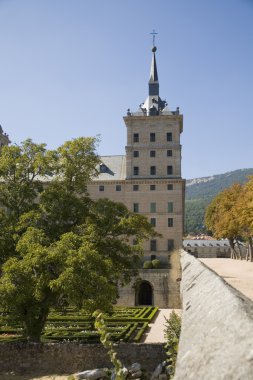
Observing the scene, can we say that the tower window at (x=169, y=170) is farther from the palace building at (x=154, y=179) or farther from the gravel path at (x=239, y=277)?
the gravel path at (x=239, y=277)

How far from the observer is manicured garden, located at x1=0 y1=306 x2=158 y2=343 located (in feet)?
80.6

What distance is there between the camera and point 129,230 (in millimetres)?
22281

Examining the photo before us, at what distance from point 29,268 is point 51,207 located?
463 centimetres

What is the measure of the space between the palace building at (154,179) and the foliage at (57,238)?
34163mm

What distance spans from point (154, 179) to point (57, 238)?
3925 cm

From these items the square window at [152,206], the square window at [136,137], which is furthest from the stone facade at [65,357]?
the square window at [136,137]

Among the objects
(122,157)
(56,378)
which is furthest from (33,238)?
(122,157)

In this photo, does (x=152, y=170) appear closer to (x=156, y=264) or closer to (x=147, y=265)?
(x=156, y=264)

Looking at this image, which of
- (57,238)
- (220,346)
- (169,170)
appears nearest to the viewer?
(220,346)

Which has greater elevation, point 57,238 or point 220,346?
point 57,238

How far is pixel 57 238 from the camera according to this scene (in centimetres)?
2198

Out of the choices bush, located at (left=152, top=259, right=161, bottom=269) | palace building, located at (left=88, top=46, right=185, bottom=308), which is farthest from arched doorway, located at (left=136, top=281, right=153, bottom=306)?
palace building, located at (left=88, top=46, right=185, bottom=308)

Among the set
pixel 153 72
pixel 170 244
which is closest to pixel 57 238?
pixel 170 244

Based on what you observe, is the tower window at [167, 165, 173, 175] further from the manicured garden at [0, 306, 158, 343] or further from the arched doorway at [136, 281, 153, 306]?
the manicured garden at [0, 306, 158, 343]
